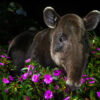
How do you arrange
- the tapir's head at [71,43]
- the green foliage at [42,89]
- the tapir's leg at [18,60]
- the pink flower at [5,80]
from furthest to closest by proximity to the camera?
the tapir's leg at [18,60]
the pink flower at [5,80]
the green foliage at [42,89]
the tapir's head at [71,43]

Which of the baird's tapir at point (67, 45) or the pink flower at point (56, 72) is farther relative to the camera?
the pink flower at point (56, 72)

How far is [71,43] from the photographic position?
3377mm

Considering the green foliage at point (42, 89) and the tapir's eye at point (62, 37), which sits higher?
the tapir's eye at point (62, 37)

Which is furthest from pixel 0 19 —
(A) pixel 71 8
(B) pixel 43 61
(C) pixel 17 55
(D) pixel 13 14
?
(B) pixel 43 61

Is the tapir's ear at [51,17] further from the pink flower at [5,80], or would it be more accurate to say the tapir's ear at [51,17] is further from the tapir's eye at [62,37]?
the pink flower at [5,80]

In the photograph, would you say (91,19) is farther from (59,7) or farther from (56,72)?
(59,7)

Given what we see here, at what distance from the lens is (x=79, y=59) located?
123 inches

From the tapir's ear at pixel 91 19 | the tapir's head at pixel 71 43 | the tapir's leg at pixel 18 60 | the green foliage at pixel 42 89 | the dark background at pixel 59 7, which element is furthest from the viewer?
the dark background at pixel 59 7

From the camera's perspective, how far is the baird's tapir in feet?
10.1

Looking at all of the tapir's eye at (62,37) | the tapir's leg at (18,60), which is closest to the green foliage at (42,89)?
the tapir's eye at (62,37)

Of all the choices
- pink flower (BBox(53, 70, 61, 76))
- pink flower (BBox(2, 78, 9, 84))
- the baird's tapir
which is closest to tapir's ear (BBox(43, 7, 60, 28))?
the baird's tapir

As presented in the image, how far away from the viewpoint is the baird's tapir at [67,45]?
3.08 meters

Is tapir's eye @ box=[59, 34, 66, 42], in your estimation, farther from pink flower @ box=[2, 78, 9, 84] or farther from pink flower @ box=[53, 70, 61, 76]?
pink flower @ box=[2, 78, 9, 84]

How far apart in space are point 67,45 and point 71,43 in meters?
0.10
